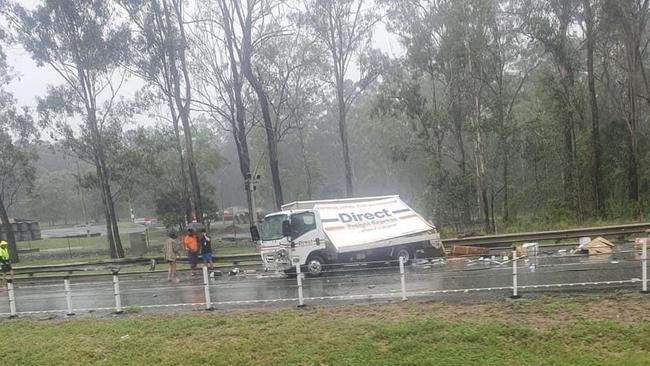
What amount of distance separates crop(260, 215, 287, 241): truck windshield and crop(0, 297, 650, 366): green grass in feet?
20.9

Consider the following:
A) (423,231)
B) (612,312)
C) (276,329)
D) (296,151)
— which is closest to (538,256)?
(423,231)

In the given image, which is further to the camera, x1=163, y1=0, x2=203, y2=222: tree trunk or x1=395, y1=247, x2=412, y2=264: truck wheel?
x1=163, y1=0, x2=203, y2=222: tree trunk

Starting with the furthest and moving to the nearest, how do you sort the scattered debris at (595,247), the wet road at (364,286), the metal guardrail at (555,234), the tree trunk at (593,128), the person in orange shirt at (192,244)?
the tree trunk at (593,128) < the person in orange shirt at (192,244) < the metal guardrail at (555,234) < the scattered debris at (595,247) < the wet road at (364,286)

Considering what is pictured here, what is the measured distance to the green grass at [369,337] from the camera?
777 centimetres

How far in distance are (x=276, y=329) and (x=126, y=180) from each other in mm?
38233

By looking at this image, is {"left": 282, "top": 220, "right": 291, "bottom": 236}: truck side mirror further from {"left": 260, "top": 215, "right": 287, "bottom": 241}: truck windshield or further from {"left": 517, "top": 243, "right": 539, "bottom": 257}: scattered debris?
{"left": 517, "top": 243, "right": 539, "bottom": 257}: scattered debris

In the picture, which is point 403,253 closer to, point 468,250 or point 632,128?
Answer: point 468,250

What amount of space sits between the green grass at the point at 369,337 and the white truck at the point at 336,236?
6130 millimetres

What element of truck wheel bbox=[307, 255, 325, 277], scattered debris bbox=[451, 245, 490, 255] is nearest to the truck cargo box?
truck wheel bbox=[307, 255, 325, 277]

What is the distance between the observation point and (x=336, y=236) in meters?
17.2

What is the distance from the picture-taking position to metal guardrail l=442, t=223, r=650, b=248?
19.7 m

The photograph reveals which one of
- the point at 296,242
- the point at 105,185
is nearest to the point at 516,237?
the point at 296,242

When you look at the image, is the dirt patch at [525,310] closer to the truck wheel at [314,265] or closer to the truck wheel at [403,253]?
the truck wheel at [314,265]

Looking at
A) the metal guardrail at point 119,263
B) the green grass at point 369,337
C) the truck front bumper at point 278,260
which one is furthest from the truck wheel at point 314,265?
the metal guardrail at point 119,263
